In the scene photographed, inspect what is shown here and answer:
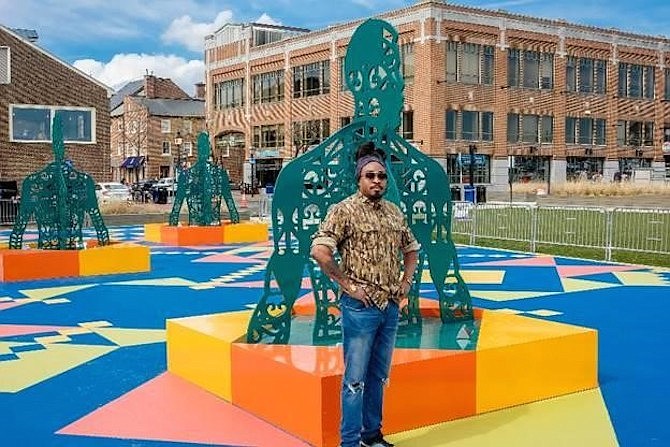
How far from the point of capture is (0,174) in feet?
108

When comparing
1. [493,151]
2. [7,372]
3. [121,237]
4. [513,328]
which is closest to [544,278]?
[513,328]

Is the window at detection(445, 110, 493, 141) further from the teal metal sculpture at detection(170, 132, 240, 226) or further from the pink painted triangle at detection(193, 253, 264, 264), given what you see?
the pink painted triangle at detection(193, 253, 264, 264)

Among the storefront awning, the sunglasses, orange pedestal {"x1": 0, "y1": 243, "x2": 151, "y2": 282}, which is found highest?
the storefront awning

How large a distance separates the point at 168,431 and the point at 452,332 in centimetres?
238

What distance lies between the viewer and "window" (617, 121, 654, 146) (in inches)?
2218

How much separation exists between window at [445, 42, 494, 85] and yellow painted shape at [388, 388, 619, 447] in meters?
42.9

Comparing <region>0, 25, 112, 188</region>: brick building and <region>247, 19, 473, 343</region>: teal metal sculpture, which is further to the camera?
<region>0, 25, 112, 188</region>: brick building

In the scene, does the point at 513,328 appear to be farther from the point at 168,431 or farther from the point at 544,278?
the point at 544,278

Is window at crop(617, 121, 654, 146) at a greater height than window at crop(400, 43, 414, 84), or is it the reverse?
window at crop(400, 43, 414, 84)

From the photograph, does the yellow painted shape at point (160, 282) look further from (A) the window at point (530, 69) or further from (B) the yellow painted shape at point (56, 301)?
(A) the window at point (530, 69)

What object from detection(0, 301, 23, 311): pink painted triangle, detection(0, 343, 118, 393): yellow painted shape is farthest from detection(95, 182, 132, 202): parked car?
detection(0, 343, 118, 393): yellow painted shape

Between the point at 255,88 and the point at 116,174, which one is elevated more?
the point at 255,88

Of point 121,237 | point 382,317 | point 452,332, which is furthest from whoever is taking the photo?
point 121,237

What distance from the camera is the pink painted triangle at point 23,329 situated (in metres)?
8.22
